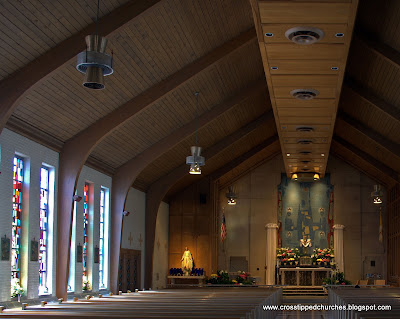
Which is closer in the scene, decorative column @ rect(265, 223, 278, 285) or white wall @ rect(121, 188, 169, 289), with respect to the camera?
white wall @ rect(121, 188, 169, 289)

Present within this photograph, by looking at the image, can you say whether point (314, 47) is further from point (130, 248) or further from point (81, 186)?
point (130, 248)

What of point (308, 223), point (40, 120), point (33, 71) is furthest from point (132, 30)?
point (308, 223)

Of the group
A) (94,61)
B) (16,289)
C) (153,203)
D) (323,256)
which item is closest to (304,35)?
(94,61)

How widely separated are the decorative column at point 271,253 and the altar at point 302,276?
42 cm

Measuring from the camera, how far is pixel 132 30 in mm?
12289

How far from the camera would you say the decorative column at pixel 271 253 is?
1037 inches

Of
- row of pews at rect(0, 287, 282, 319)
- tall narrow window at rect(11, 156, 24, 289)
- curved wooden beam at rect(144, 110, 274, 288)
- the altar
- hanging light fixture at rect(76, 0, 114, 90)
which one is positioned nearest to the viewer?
row of pews at rect(0, 287, 282, 319)

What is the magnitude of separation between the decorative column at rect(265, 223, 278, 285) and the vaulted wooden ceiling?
6.41 metres

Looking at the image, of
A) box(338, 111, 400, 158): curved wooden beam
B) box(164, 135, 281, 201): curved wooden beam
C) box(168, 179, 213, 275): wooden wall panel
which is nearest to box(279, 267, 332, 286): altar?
box(168, 179, 213, 275): wooden wall panel

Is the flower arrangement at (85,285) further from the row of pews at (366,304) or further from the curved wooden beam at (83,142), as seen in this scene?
the row of pews at (366,304)

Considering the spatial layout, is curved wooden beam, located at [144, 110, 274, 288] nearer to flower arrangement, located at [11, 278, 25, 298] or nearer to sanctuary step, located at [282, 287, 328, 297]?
sanctuary step, located at [282, 287, 328, 297]

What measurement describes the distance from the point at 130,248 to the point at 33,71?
419 inches

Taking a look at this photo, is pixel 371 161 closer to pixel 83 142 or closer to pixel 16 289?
pixel 83 142

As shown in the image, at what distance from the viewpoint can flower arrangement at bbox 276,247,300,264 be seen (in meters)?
26.1
